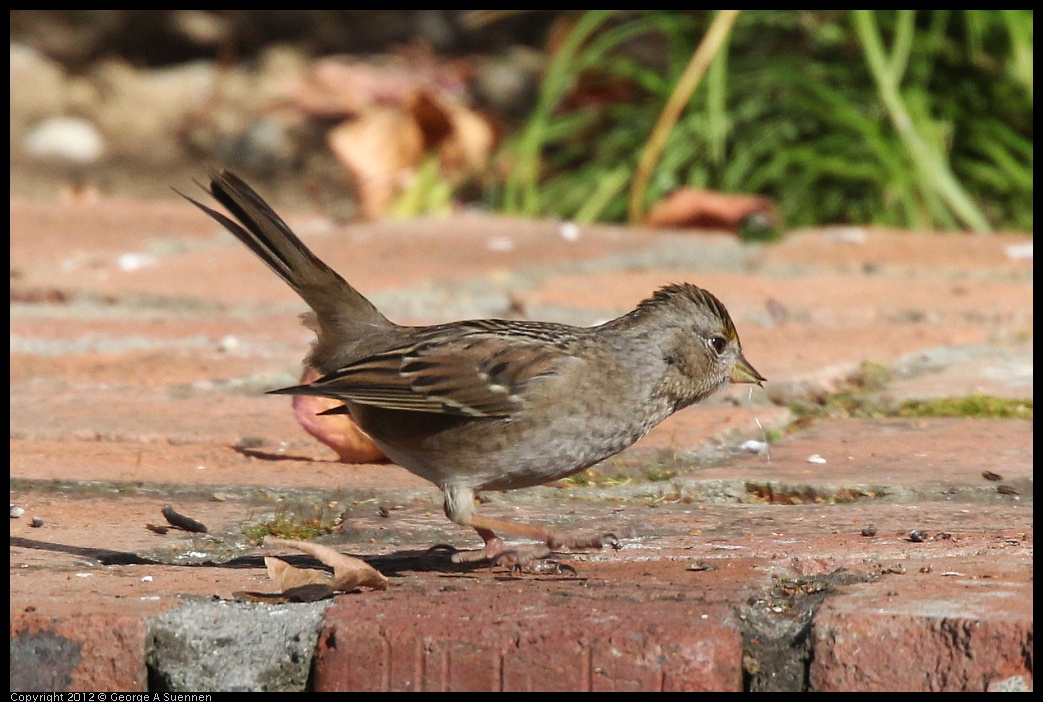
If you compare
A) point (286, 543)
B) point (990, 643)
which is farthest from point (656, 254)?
point (990, 643)

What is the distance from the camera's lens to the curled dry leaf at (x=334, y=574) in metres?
2.26

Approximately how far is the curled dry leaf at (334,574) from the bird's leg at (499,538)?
→ 1.26ft

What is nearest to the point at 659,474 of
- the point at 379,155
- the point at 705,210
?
the point at 705,210

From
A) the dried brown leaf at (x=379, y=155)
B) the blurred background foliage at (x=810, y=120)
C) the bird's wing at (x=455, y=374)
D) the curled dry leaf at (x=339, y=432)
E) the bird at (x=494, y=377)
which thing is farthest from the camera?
the dried brown leaf at (x=379, y=155)

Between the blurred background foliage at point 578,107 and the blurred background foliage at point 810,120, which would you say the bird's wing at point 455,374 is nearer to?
the blurred background foliage at point 578,107

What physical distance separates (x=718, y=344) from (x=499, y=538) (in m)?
0.81

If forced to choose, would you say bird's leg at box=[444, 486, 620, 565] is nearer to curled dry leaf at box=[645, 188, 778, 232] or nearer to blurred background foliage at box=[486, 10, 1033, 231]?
curled dry leaf at box=[645, 188, 778, 232]

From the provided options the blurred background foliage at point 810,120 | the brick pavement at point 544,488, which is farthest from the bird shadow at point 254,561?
the blurred background foliage at point 810,120

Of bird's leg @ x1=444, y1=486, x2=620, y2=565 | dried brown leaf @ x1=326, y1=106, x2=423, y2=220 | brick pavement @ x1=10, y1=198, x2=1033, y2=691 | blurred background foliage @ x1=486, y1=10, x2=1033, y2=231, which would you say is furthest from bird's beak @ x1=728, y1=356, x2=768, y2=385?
dried brown leaf @ x1=326, y1=106, x2=423, y2=220

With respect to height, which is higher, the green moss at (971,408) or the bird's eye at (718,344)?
the bird's eye at (718,344)

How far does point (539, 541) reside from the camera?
2748mm

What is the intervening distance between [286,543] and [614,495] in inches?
33.4

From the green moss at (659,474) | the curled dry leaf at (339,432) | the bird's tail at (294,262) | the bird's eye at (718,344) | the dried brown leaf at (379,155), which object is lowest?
the green moss at (659,474)
